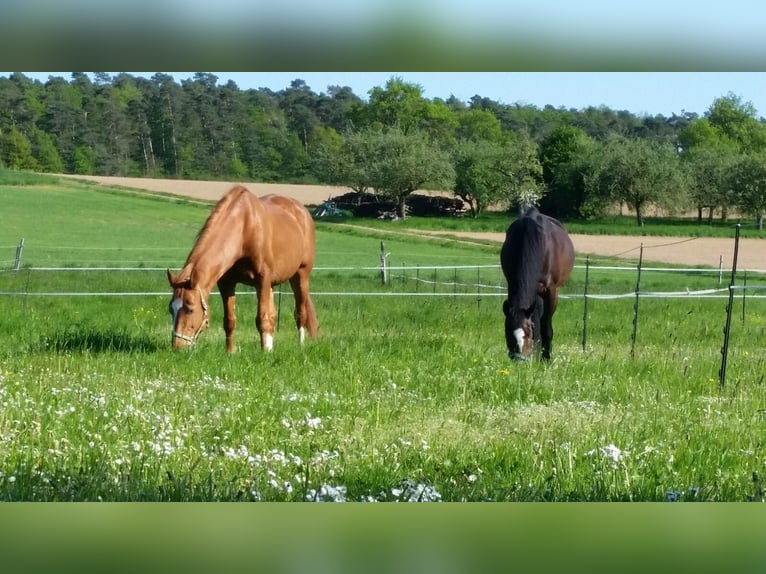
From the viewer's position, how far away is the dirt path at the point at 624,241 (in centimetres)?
322

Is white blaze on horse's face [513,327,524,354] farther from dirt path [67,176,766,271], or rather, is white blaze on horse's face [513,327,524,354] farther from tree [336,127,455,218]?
tree [336,127,455,218]

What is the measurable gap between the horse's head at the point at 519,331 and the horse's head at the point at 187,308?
3.22 m

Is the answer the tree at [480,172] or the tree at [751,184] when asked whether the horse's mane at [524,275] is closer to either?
the tree at [480,172]

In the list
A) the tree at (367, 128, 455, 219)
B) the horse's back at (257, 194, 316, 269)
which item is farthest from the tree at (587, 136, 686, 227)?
the horse's back at (257, 194, 316, 269)

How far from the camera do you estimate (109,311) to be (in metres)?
8.27

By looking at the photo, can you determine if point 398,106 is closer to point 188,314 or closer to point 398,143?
point 398,143

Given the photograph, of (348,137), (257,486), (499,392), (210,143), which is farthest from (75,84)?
(499,392)

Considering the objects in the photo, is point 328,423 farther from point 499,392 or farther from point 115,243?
point 115,243

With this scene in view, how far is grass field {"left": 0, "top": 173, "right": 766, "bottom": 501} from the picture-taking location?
2.59 metres

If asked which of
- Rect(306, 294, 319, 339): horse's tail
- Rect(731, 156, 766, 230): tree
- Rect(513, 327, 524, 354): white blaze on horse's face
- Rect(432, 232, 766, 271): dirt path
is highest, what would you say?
Rect(731, 156, 766, 230): tree

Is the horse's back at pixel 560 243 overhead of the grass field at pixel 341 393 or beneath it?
overhead

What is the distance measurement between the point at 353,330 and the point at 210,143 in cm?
696

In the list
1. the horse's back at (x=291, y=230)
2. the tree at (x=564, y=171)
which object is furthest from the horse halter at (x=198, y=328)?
the tree at (x=564, y=171)

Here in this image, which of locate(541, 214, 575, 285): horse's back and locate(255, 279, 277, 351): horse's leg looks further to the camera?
locate(255, 279, 277, 351): horse's leg
